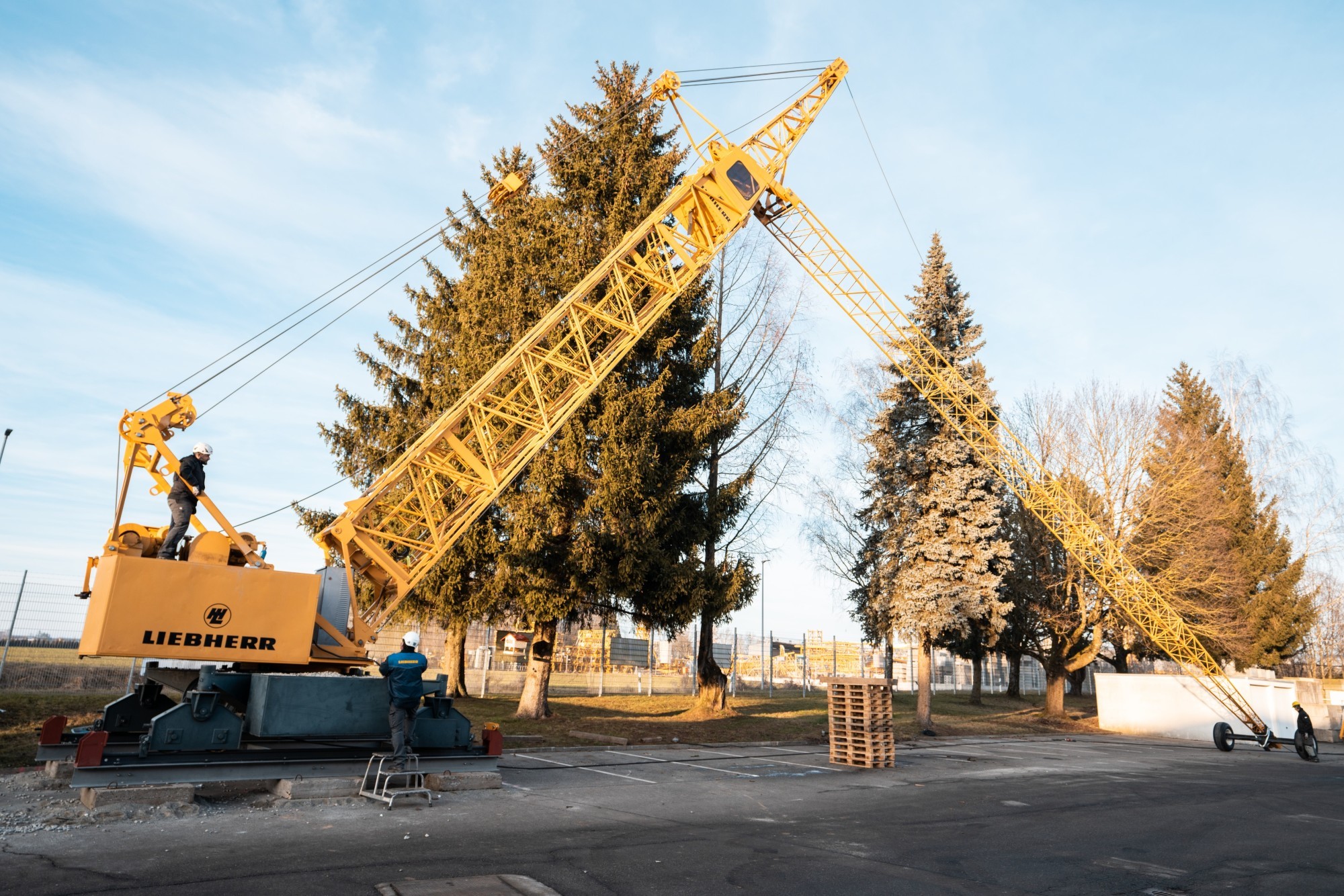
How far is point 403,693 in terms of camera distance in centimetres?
1052

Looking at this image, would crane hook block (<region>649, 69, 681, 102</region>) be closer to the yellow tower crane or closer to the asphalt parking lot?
the yellow tower crane

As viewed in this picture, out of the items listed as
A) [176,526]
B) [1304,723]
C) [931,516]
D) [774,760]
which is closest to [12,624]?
[176,526]

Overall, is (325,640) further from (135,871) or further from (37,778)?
(135,871)

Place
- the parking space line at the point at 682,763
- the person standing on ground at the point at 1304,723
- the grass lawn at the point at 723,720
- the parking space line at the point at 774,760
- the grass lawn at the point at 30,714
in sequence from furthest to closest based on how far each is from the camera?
1. the person standing on ground at the point at 1304,723
2. the grass lawn at the point at 723,720
3. the parking space line at the point at 774,760
4. the parking space line at the point at 682,763
5. the grass lawn at the point at 30,714

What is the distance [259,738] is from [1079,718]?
32869 millimetres

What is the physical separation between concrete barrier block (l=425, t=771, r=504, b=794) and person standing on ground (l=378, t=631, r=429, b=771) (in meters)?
0.60

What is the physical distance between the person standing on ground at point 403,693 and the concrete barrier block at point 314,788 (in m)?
0.59

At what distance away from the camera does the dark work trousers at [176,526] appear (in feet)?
33.7

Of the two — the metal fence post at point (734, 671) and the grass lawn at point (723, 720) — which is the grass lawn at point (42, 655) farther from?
the metal fence post at point (734, 671)

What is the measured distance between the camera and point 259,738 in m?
10.5

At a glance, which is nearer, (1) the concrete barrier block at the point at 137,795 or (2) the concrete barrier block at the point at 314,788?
(1) the concrete barrier block at the point at 137,795

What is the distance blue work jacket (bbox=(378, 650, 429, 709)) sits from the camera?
10523 millimetres

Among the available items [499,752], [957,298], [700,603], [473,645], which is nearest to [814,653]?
[473,645]

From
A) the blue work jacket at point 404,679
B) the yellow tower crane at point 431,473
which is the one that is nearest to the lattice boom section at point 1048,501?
the yellow tower crane at point 431,473
